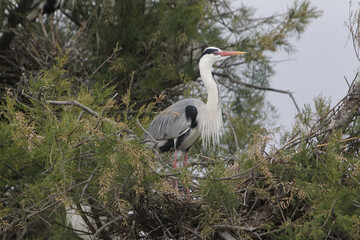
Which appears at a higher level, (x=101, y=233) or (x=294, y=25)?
(x=294, y=25)

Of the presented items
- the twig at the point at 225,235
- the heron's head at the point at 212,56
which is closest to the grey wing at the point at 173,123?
the heron's head at the point at 212,56

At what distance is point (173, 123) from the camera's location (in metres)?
4.73

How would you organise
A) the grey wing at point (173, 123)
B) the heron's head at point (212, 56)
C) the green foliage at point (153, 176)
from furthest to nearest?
1. the heron's head at point (212, 56)
2. the grey wing at point (173, 123)
3. the green foliage at point (153, 176)

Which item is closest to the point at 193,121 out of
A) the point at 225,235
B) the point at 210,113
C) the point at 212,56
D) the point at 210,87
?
the point at 210,113

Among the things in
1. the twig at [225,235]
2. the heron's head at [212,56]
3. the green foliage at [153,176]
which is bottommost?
the twig at [225,235]

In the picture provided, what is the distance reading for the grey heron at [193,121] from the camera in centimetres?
468

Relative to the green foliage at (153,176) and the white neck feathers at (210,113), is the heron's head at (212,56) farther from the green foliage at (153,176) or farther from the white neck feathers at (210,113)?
the green foliage at (153,176)

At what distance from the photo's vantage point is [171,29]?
557 cm

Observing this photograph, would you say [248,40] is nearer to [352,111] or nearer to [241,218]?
[352,111]

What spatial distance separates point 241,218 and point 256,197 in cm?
17

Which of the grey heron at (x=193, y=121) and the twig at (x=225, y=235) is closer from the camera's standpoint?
the twig at (x=225, y=235)

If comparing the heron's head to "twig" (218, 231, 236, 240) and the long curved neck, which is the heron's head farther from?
"twig" (218, 231, 236, 240)

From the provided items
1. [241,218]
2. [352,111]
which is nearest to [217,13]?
[352,111]

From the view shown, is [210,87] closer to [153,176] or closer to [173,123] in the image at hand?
[173,123]
